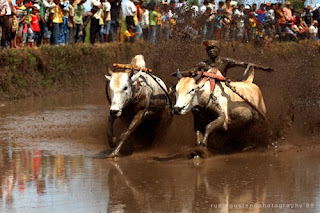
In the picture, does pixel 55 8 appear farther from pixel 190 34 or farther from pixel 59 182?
pixel 59 182

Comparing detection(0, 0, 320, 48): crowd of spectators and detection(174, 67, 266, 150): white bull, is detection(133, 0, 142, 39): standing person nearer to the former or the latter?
detection(0, 0, 320, 48): crowd of spectators

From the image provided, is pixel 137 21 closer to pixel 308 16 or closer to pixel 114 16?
pixel 114 16

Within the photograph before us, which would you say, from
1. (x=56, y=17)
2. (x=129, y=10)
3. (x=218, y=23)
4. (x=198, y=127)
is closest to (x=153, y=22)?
(x=129, y=10)

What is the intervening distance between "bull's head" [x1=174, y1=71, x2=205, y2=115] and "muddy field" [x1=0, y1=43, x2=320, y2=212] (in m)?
0.81

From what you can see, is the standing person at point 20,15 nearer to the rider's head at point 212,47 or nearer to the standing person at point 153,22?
the standing person at point 153,22

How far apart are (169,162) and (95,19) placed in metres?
11.5

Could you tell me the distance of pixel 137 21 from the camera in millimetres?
24562

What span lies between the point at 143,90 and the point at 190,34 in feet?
20.7

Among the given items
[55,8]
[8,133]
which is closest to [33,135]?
[8,133]

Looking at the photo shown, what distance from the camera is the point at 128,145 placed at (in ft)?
44.3

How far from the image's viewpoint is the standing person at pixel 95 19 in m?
23.0

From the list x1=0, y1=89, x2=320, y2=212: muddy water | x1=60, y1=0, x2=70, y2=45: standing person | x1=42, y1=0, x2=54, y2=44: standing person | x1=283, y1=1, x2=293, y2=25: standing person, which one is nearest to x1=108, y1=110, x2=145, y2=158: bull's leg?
x1=0, y1=89, x2=320, y2=212: muddy water

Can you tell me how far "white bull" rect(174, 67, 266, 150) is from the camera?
40.3ft

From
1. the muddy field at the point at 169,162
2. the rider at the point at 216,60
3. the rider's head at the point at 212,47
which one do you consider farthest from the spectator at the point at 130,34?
the rider's head at the point at 212,47
